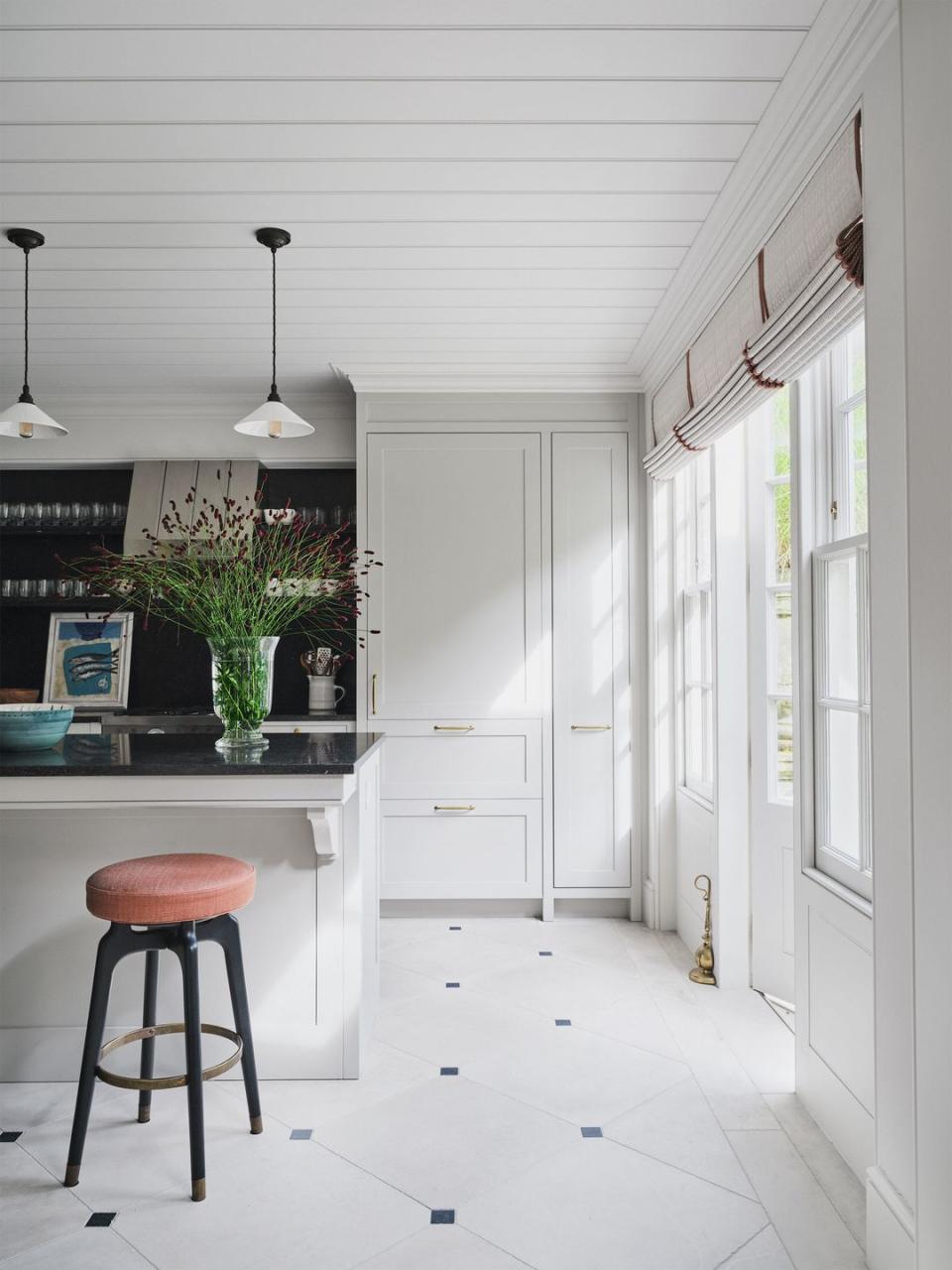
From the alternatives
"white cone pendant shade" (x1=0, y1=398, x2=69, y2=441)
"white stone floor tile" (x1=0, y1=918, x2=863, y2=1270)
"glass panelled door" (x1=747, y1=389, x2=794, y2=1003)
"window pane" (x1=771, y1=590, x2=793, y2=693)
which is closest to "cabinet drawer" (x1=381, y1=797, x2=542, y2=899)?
"white stone floor tile" (x1=0, y1=918, x2=863, y2=1270)

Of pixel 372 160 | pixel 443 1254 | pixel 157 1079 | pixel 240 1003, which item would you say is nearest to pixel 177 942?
pixel 240 1003

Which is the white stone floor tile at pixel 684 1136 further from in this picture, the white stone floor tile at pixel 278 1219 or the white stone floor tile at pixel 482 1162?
the white stone floor tile at pixel 278 1219

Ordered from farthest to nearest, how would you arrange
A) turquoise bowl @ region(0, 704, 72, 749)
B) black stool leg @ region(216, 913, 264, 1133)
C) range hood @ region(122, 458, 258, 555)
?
range hood @ region(122, 458, 258, 555) < turquoise bowl @ region(0, 704, 72, 749) < black stool leg @ region(216, 913, 264, 1133)

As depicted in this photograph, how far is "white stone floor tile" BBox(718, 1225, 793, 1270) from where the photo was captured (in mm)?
1745

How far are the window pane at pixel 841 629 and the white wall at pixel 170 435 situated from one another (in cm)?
284

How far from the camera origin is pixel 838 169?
6.36 ft

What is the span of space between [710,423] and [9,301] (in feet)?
8.67

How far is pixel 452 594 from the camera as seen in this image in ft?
13.7

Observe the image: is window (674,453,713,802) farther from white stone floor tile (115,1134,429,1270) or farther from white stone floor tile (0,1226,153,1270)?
white stone floor tile (0,1226,153,1270)

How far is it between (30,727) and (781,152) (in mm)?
2562

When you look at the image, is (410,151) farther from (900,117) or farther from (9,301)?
(9,301)

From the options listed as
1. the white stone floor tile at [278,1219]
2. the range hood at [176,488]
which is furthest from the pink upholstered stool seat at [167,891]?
the range hood at [176,488]

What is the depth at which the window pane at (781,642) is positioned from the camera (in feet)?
10.2

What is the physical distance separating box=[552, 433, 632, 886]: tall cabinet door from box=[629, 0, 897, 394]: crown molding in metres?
1.00
